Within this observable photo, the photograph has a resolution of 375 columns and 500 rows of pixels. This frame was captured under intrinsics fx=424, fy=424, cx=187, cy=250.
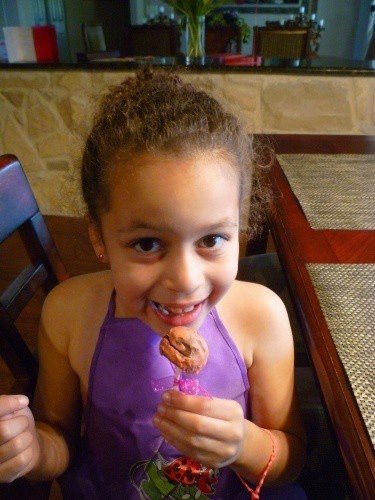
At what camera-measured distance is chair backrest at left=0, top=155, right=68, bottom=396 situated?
2.73ft

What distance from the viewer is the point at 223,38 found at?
206 inches

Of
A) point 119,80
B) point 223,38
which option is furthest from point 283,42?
point 119,80

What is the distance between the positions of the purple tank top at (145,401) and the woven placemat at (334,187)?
40 centimetres

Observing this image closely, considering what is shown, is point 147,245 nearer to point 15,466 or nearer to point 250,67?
point 15,466

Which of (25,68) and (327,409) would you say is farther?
(25,68)

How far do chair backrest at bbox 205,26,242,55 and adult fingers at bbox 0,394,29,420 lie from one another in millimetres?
5311

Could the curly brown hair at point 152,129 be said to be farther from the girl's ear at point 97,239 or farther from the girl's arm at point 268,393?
the girl's arm at point 268,393

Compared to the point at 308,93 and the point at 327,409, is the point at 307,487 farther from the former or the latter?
the point at 308,93

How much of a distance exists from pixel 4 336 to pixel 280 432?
557 millimetres

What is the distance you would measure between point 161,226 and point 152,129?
16 centimetres

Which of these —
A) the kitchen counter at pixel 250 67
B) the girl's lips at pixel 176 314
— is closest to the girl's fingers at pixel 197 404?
the girl's lips at pixel 176 314

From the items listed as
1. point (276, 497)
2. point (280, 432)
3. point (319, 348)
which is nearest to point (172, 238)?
point (319, 348)

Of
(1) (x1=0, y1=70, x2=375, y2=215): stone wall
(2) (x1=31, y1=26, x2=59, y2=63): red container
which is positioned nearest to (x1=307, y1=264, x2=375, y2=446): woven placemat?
(1) (x1=0, y1=70, x2=375, y2=215): stone wall

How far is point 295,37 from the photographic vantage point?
3.97 m
